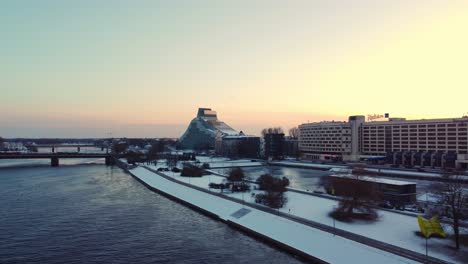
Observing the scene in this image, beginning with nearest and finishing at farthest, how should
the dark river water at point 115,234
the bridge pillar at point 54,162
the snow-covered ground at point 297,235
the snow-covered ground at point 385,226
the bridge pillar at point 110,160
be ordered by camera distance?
the snow-covered ground at point 297,235
the snow-covered ground at point 385,226
the dark river water at point 115,234
the bridge pillar at point 54,162
the bridge pillar at point 110,160

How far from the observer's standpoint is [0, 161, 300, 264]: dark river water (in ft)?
58.3

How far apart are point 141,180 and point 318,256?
35.3 m

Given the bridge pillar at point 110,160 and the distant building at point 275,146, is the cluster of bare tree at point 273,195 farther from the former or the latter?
the bridge pillar at point 110,160

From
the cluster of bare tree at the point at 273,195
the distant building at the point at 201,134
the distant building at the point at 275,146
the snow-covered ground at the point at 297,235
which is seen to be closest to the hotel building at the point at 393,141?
the distant building at the point at 275,146

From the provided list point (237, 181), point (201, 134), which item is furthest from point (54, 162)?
point (201, 134)

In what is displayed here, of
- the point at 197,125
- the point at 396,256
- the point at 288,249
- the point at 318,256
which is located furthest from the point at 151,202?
the point at 197,125

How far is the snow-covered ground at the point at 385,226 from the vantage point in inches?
650

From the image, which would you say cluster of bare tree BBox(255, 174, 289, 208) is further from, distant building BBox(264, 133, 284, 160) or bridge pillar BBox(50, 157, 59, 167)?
A: bridge pillar BBox(50, 157, 59, 167)

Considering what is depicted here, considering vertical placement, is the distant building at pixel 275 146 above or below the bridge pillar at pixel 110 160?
above

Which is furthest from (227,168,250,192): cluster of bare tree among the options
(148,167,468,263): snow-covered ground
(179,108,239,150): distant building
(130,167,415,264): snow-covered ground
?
(179,108,239,150): distant building

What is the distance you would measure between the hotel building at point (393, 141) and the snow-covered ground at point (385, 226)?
3811 centimetres

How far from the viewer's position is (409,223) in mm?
21141

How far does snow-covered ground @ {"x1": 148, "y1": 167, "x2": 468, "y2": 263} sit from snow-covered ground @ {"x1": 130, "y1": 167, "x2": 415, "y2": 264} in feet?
5.47

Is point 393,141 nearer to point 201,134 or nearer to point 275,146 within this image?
point 275,146
